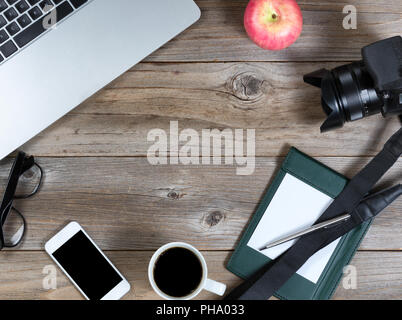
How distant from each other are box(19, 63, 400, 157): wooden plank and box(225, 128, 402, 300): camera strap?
1.3 inches

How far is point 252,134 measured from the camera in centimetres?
79

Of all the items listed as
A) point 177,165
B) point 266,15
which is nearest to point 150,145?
point 177,165

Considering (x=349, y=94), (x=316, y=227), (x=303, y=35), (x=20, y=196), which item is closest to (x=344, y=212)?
(x=316, y=227)

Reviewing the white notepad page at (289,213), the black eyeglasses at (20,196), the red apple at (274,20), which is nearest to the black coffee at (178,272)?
the white notepad page at (289,213)

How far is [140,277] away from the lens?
0.79 m

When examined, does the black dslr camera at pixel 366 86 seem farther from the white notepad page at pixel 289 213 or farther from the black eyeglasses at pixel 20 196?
the black eyeglasses at pixel 20 196

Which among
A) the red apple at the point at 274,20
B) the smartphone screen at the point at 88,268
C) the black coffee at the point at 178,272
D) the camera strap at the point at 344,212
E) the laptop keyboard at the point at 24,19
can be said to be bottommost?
the camera strap at the point at 344,212

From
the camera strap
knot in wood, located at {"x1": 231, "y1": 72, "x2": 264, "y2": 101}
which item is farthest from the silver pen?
knot in wood, located at {"x1": 231, "y1": 72, "x2": 264, "y2": 101}

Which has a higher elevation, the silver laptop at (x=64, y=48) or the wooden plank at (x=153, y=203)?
the silver laptop at (x=64, y=48)

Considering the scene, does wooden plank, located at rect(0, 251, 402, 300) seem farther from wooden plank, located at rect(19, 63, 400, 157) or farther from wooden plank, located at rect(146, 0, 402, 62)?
wooden plank, located at rect(146, 0, 402, 62)

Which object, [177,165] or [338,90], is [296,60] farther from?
[177,165]

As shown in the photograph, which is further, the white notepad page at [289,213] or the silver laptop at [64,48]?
the white notepad page at [289,213]

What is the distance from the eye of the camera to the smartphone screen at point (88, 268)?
77 centimetres

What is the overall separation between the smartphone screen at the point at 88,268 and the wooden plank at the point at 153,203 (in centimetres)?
3
